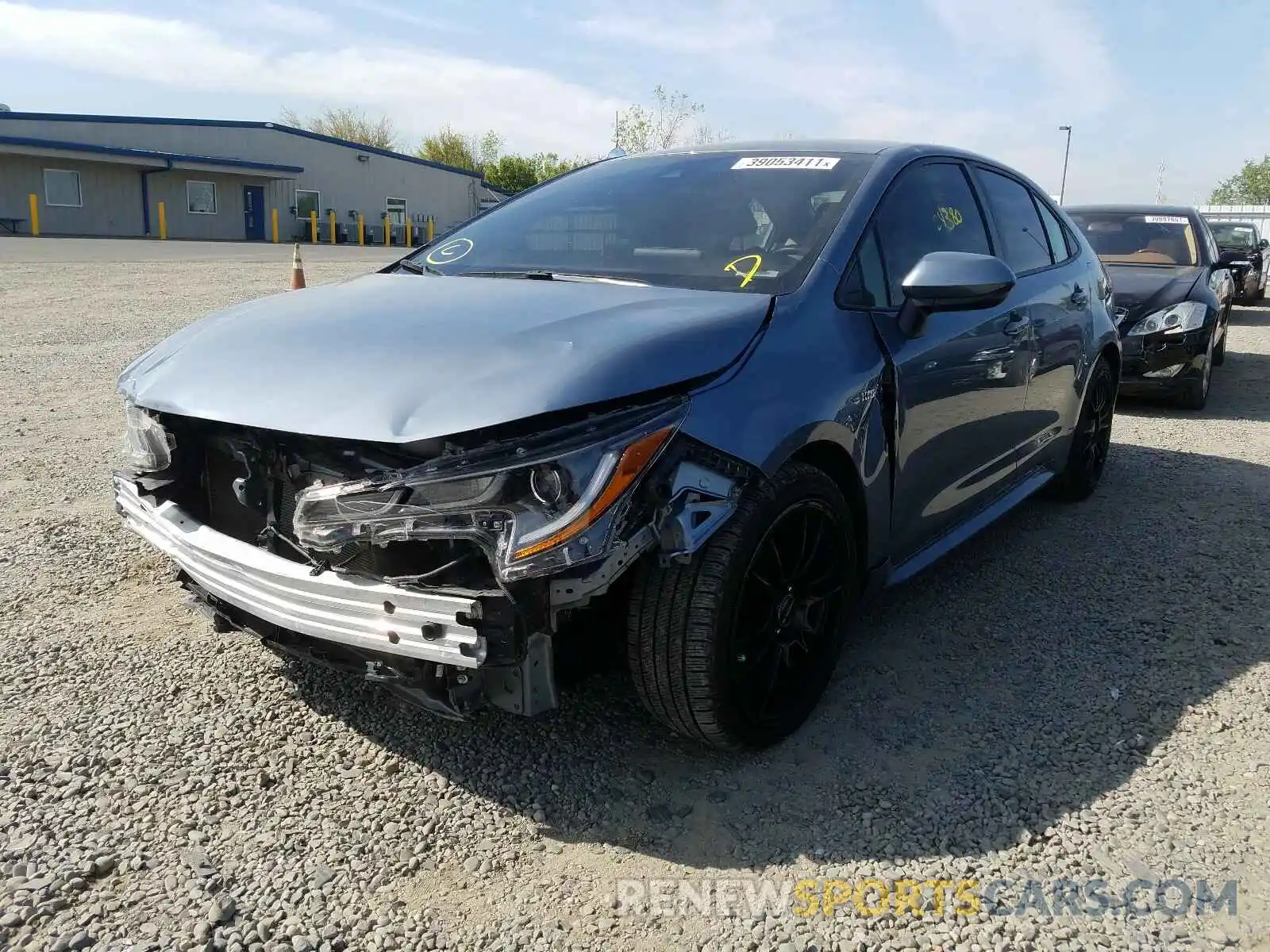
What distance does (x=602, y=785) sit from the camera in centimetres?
253

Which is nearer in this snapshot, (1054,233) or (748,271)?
(748,271)

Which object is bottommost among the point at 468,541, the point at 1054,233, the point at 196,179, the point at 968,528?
the point at 968,528

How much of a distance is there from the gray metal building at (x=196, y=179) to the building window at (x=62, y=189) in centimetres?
3

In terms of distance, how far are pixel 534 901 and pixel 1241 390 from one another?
9.18 metres

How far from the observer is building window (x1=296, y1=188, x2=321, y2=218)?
37.0 metres

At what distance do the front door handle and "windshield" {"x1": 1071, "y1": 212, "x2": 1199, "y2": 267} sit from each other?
19.2ft

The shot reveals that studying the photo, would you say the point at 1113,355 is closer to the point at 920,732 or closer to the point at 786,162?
the point at 786,162

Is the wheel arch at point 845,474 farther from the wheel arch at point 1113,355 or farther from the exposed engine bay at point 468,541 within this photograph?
the wheel arch at point 1113,355

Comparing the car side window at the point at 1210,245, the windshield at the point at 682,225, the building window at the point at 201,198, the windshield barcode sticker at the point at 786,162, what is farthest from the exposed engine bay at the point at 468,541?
the building window at the point at 201,198

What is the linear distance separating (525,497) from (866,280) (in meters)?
1.45

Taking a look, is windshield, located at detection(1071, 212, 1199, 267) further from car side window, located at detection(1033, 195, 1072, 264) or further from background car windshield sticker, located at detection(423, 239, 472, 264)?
background car windshield sticker, located at detection(423, 239, 472, 264)

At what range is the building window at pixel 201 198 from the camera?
33938 millimetres

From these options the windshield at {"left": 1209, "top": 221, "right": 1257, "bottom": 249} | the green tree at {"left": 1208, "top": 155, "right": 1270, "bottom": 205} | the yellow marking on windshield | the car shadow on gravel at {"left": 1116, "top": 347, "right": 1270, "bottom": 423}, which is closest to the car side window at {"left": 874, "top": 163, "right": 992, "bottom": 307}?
the yellow marking on windshield

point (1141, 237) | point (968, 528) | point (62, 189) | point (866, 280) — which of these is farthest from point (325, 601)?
point (62, 189)
